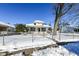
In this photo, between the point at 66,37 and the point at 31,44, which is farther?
the point at 66,37

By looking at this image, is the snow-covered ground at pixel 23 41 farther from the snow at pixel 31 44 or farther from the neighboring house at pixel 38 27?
the neighboring house at pixel 38 27

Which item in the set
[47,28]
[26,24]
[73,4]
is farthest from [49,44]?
[73,4]

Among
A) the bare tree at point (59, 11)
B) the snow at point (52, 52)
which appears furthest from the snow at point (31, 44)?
the bare tree at point (59, 11)

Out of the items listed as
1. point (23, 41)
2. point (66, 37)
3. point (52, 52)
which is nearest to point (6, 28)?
point (23, 41)

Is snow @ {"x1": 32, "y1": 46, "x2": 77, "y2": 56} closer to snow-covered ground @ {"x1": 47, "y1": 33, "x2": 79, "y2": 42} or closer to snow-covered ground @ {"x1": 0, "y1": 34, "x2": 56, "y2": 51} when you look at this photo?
snow-covered ground @ {"x1": 0, "y1": 34, "x2": 56, "y2": 51}

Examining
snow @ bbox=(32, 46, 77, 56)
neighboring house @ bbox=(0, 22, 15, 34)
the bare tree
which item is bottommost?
snow @ bbox=(32, 46, 77, 56)

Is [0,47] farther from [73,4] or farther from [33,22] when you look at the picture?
[73,4]

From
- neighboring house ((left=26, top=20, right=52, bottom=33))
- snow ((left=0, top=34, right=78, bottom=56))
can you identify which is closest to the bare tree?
neighboring house ((left=26, top=20, right=52, bottom=33))

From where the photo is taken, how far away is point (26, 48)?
4500 millimetres

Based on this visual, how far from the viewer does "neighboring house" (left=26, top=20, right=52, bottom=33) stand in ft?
14.9

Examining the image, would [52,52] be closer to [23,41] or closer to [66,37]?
[66,37]

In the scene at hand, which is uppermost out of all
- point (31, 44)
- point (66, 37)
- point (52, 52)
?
point (66, 37)

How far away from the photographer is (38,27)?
462 centimetres

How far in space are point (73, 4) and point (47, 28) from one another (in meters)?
0.83
